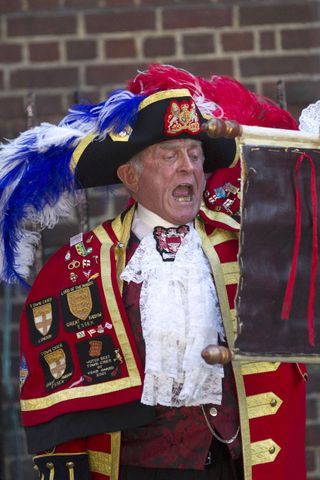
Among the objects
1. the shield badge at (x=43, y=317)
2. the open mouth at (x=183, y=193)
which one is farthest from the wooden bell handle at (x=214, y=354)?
the shield badge at (x=43, y=317)

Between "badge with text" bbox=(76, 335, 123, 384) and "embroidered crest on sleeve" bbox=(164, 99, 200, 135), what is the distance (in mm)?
736

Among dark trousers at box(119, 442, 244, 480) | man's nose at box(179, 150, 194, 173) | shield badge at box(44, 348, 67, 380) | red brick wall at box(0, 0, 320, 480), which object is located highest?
red brick wall at box(0, 0, 320, 480)

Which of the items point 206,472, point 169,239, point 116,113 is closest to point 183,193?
point 169,239

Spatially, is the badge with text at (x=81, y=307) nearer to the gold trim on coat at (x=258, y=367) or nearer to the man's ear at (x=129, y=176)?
the man's ear at (x=129, y=176)

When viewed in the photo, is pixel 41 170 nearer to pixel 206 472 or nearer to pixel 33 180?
pixel 33 180

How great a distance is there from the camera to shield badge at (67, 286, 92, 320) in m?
5.12

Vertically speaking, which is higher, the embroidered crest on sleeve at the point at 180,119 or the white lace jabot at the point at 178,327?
the embroidered crest on sleeve at the point at 180,119

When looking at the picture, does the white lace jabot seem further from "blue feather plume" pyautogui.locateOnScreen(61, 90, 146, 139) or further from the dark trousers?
"blue feather plume" pyautogui.locateOnScreen(61, 90, 146, 139)

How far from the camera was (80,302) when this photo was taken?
5141mm

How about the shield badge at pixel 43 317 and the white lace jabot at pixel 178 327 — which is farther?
the shield badge at pixel 43 317

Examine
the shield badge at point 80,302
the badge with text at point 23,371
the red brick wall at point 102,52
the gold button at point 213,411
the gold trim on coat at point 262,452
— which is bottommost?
the gold trim on coat at point 262,452

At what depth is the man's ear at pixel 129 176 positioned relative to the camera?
17.2 ft

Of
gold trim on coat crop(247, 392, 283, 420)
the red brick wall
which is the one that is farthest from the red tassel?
the red brick wall

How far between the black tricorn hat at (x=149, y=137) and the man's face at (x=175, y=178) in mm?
41
